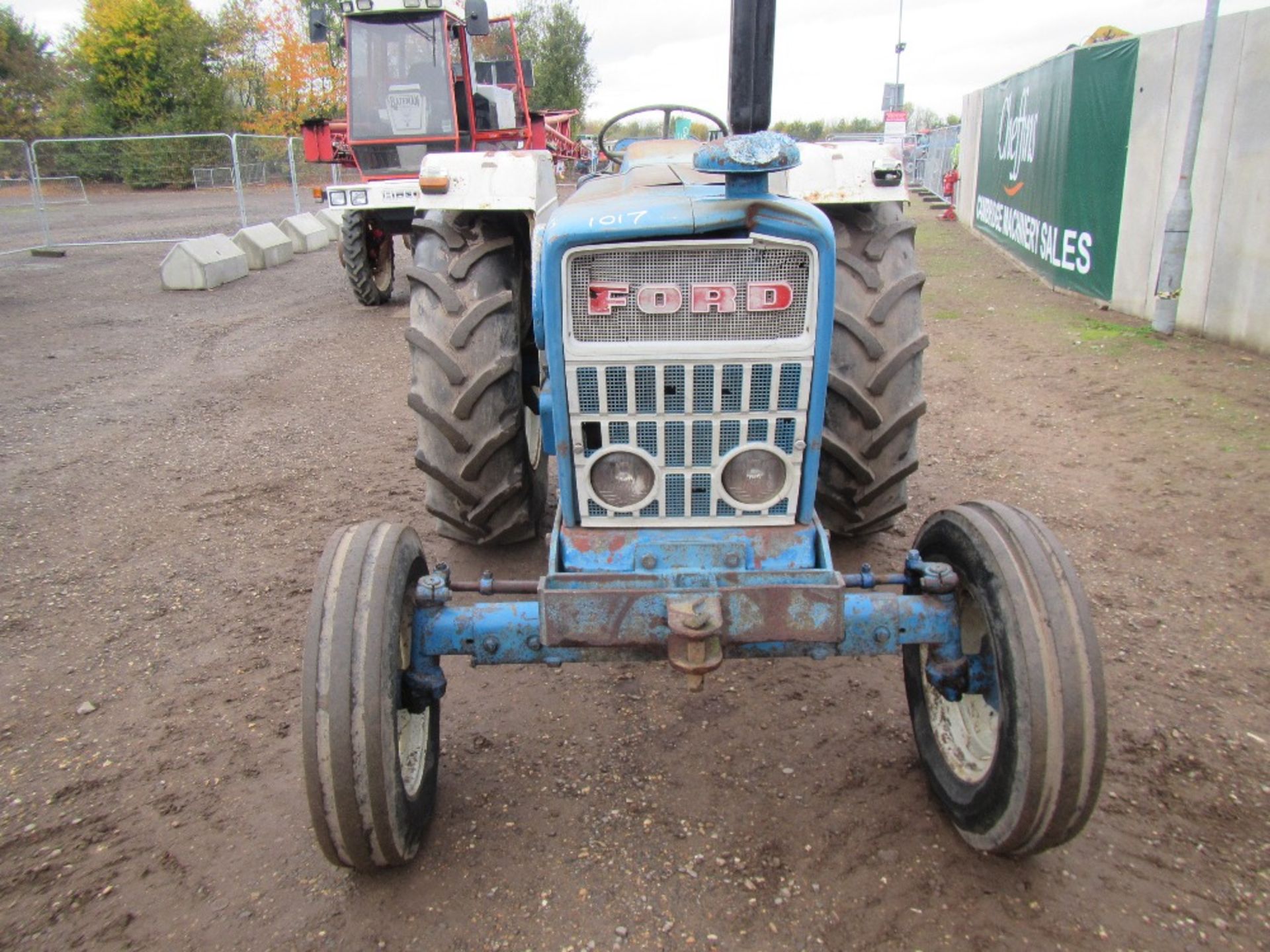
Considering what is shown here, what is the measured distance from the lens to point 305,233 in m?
16.5

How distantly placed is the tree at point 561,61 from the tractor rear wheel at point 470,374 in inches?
1539

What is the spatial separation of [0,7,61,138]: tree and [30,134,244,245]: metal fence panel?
11.4 meters

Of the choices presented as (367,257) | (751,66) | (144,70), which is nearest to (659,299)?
(751,66)

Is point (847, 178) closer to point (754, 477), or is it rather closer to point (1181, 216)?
point (754, 477)

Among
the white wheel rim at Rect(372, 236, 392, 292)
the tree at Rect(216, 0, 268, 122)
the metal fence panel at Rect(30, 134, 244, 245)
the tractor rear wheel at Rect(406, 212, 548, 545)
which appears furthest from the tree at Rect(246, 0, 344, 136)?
the tractor rear wheel at Rect(406, 212, 548, 545)

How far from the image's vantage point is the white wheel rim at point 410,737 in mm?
2695

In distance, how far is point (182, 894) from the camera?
2557mm

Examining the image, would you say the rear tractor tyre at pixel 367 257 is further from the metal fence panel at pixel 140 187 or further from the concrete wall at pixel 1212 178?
the metal fence panel at pixel 140 187

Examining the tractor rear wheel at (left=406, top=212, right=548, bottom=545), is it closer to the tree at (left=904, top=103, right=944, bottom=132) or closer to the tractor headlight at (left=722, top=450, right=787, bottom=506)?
the tractor headlight at (left=722, top=450, right=787, bottom=506)

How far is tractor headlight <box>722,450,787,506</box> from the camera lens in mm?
2797

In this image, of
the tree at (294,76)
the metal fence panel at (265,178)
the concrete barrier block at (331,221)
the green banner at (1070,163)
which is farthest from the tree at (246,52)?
the green banner at (1070,163)

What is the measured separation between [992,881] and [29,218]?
22.9 meters

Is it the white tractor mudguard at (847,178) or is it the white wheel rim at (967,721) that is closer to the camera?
the white wheel rim at (967,721)

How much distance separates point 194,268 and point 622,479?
1130 centimetres
